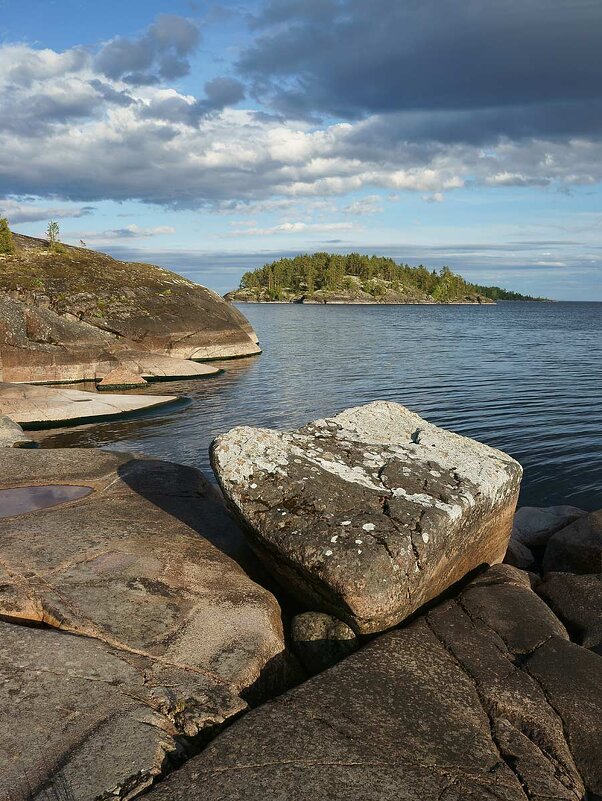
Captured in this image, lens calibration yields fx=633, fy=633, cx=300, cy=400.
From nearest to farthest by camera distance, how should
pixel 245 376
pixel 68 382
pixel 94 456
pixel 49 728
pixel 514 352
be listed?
pixel 49 728 → pixel 94 456 → pixel 68 382 → pixel 245 376 → pixel 514 352

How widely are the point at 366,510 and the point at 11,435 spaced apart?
1663cm

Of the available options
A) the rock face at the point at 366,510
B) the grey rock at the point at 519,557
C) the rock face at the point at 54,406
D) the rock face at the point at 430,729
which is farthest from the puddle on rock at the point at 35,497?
the rock face at the point at 54,406

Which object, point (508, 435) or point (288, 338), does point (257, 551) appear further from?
point (288, 338)

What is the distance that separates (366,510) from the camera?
7172 millimetres

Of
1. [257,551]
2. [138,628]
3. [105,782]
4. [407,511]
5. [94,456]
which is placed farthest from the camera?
[94,456]

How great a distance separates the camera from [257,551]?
7.72m

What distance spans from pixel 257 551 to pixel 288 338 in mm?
62702

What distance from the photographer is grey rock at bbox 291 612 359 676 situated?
6.54 m

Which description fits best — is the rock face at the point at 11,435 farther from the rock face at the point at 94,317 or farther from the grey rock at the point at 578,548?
the grey rock at the point at 578,548

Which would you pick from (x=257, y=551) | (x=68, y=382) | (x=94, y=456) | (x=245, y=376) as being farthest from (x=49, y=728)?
(x=245, y=376)

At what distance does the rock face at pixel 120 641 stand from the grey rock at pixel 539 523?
19.8 ft

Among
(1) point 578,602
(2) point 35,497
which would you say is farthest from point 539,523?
(2) point 35,497

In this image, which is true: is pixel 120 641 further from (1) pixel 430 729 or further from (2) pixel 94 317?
(2) pixel 94 317

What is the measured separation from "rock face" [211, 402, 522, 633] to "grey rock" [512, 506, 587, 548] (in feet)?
10.4
